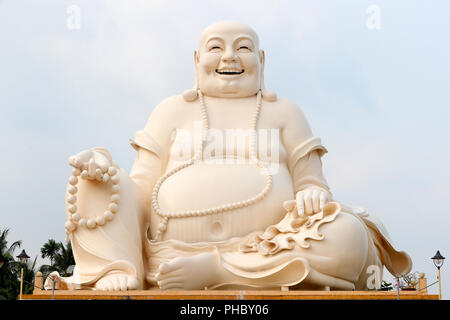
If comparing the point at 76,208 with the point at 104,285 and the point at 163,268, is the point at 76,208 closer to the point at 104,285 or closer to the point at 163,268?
the point at 104,285

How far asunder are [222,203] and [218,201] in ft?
→ 0.13

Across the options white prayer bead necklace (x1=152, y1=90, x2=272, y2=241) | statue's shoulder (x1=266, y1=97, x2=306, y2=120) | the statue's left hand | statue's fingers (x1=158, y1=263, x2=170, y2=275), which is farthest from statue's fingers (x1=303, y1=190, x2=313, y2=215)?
statue's fingers (x1=158, y1=263, x2=170, y2=275)

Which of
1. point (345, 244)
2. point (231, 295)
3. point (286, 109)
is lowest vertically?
point (231, 295)

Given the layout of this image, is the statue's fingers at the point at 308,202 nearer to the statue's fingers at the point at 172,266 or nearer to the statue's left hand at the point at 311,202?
the statue's left hand at the point at 311,202

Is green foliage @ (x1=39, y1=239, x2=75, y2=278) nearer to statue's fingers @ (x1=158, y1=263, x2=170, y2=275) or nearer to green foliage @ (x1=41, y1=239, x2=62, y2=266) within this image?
green foliage @ (x1=41, y1=239, x2=62, y2=266)

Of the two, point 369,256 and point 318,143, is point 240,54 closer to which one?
point 318,143

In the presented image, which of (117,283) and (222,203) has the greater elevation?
(222,203)

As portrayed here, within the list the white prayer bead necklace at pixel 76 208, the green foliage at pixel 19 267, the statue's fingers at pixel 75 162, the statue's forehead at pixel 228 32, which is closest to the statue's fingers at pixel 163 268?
the white prayer bead necklace at pixel 76 208

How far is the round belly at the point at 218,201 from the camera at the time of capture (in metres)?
6.34

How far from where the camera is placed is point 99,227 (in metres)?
6.21

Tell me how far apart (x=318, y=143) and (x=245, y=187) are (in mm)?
1060

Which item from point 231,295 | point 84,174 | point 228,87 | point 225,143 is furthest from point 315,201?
point 84,174

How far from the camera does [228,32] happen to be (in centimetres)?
Answer: 696

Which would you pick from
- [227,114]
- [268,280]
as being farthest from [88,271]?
[227,114]
